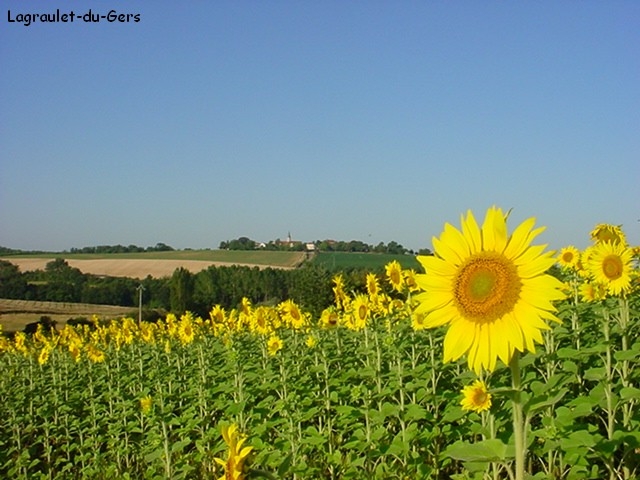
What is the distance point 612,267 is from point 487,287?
2544 millimetres

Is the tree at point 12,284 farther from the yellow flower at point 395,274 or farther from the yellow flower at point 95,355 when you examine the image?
the yellow flower at point 395,274

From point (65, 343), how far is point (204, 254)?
2292 inches

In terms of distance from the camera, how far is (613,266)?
4.45m

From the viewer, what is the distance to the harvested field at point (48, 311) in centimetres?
3185

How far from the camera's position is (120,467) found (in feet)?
26.5

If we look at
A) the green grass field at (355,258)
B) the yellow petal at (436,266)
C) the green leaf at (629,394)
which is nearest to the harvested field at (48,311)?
the green grass field at (355,258)

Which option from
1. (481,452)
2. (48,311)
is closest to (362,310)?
(481,452)

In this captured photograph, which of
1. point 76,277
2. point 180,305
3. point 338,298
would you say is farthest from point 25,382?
Result: point 76,277

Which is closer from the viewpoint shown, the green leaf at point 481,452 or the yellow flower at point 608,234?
the green leaf at point 481,452

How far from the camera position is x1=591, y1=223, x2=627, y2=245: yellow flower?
15.6 feet

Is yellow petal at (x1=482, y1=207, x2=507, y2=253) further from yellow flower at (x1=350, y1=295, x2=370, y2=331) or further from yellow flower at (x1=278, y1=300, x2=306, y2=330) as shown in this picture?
yellow flower at (x1=278, y1=300, x2=306, y2=330)

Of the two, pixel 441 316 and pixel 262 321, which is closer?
pixel 441 316

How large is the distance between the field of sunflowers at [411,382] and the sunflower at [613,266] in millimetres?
10

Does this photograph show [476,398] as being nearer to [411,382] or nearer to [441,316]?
[411,382]
